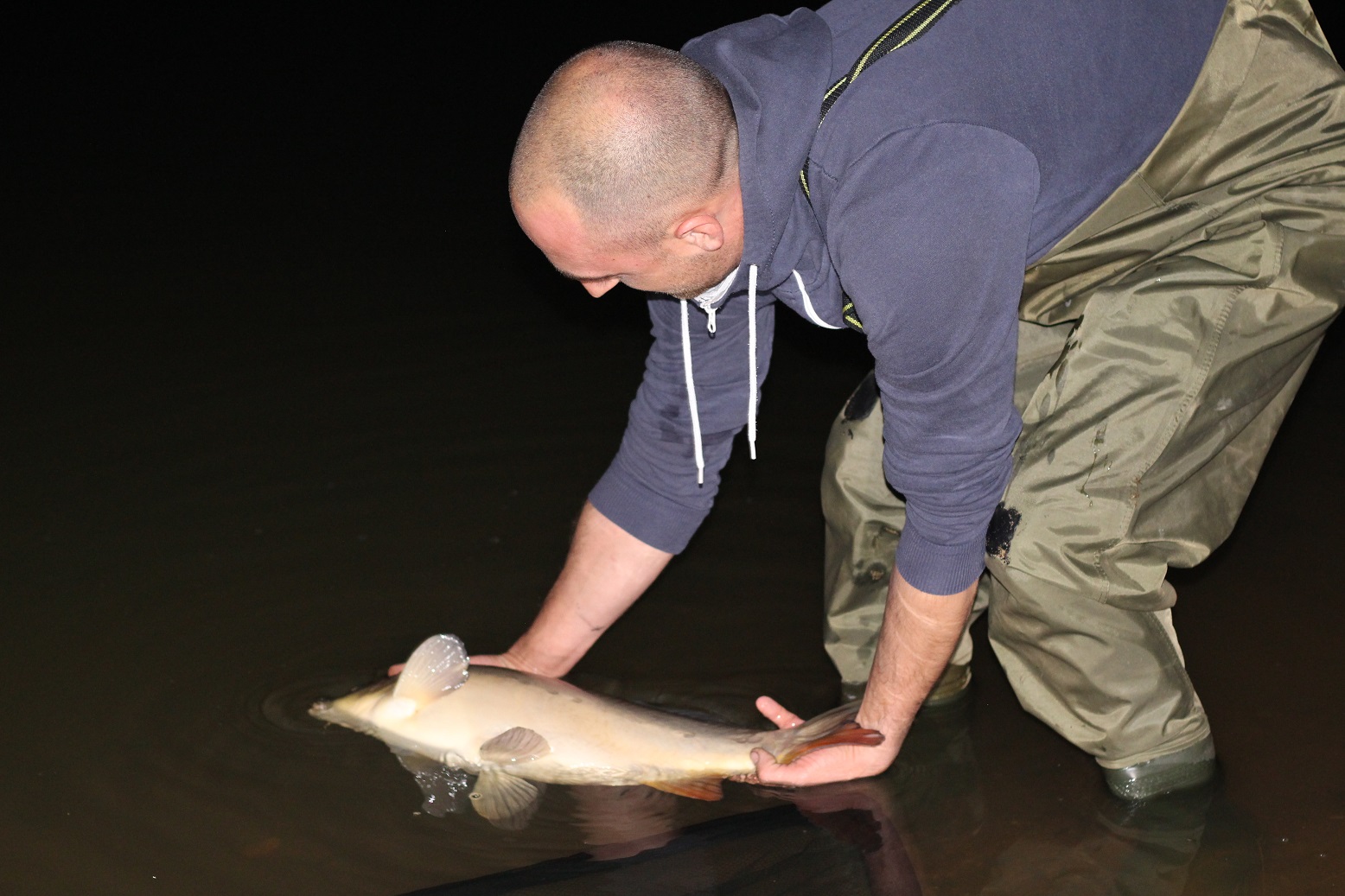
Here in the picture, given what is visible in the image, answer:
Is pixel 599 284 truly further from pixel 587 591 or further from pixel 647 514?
pixel 587 591

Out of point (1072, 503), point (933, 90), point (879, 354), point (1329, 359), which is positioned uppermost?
point (933, 90)

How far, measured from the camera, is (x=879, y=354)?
190 cm

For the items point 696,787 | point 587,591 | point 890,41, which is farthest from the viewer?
point 587,591

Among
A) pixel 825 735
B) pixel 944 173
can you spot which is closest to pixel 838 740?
pixel 825 735

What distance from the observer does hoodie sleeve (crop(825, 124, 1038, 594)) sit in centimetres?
176

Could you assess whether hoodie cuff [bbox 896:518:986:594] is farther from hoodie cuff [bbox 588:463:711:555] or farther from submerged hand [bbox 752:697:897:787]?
hoodie cuff [bbox 588:463:711:555]

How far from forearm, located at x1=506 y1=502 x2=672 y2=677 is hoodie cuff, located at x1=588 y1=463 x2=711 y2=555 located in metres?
0.02

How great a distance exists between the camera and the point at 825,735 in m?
2.39

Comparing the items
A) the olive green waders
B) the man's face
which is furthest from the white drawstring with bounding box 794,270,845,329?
the olive green waders

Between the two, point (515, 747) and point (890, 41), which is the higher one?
point (890, 41)

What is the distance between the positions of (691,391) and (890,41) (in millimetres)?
823

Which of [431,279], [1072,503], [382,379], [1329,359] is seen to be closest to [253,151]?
[431,279]

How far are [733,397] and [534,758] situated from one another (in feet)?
2.65

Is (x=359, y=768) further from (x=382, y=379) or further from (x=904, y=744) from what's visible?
(x=382, y=379)
